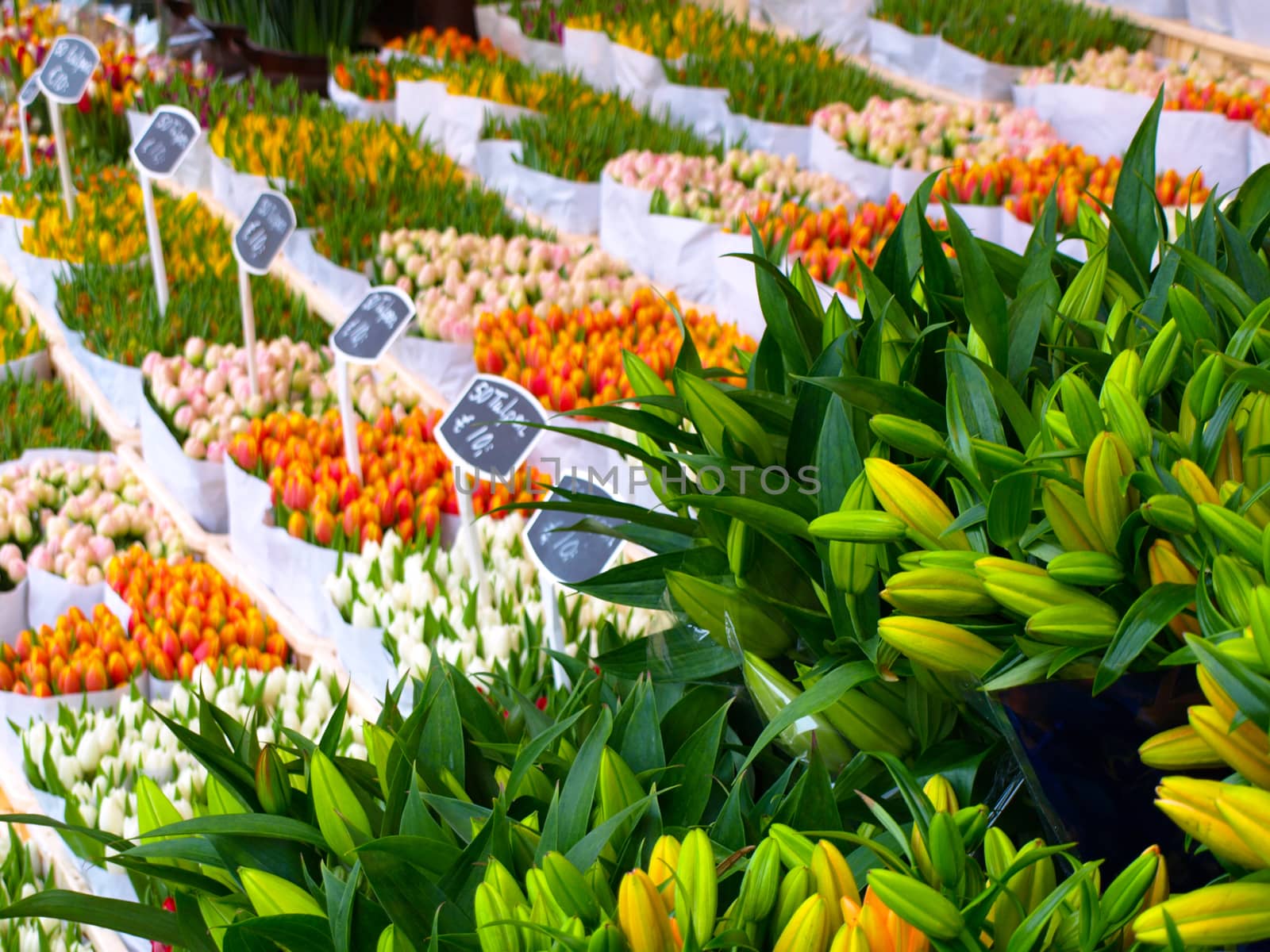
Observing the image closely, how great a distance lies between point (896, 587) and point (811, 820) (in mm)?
146

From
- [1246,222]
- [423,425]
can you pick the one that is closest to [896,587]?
[1246,222]

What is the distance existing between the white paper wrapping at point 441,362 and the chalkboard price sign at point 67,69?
993mm

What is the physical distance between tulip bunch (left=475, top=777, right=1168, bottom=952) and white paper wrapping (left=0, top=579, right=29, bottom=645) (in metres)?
1.88

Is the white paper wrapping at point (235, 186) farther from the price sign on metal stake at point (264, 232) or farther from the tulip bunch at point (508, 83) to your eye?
the price sign on metal stake at point (264, 232)

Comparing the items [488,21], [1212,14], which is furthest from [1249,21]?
[488,21]

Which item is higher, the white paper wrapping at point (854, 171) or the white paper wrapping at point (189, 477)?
the white paper wrapping at point (854, 171)

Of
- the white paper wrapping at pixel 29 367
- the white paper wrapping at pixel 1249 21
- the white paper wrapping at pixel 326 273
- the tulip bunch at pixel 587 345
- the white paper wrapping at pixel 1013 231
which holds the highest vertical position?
the white paper wrapping at pixel 1249 21

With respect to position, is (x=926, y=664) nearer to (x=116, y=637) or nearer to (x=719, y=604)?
(x=719, y=604)

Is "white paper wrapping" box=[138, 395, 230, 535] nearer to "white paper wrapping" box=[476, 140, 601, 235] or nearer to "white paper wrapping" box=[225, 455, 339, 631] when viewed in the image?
"white paper wrapping" box=[225, 455, 339, 631]

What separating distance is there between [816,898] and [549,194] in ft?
9.64

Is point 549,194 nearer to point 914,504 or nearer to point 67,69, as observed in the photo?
point 67,69

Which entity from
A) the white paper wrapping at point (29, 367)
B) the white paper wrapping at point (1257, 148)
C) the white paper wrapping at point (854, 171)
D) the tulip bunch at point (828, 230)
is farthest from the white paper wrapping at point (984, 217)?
the white paper wrapping at point (29, 367)

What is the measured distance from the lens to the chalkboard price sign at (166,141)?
2.42 meters

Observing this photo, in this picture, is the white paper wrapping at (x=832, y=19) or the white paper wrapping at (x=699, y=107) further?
the white paper wrapping at (x=832, y=19)
